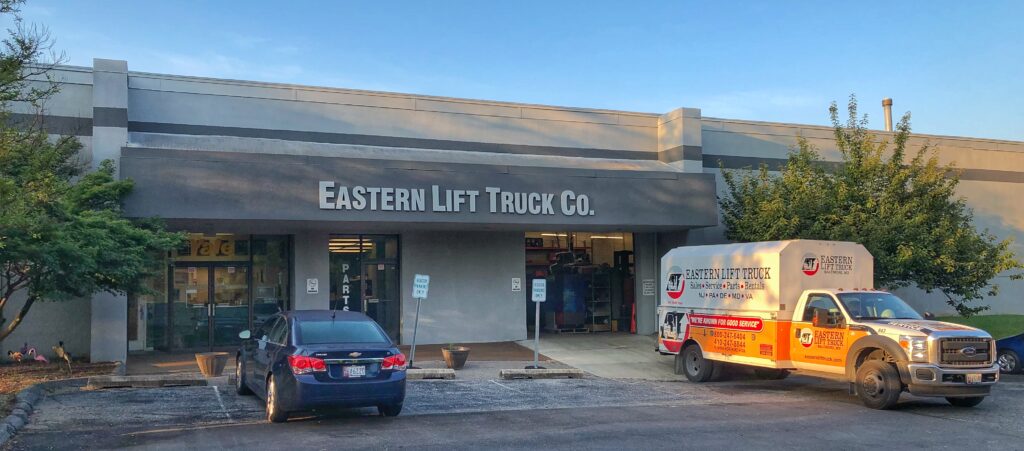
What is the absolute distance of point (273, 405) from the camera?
11219 millimetres

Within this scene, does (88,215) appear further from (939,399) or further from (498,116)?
(939,399)

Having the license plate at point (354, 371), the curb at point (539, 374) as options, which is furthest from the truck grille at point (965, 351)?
the license plate at point (354, 371)

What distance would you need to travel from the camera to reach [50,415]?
11.8m

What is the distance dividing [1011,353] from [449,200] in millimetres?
12981

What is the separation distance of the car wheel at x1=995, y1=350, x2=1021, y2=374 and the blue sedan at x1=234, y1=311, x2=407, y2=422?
1434 cm

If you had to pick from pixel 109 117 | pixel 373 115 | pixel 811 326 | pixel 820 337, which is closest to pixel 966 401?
pixel 820 337

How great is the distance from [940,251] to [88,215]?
729 inches

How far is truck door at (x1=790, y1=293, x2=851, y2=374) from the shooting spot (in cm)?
1414

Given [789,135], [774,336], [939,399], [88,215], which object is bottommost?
[939,399]

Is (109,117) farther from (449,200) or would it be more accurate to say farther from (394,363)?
(394,363)

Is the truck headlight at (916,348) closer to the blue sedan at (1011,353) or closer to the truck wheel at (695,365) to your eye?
the truck wheel at (695,365)

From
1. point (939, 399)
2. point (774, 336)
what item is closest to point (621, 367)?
point (774, 336)

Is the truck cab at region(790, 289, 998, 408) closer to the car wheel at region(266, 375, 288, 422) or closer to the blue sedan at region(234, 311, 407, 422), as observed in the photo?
the blue sedan at region(234, 311, 407, 422)

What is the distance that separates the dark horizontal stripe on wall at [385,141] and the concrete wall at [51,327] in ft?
14.2
